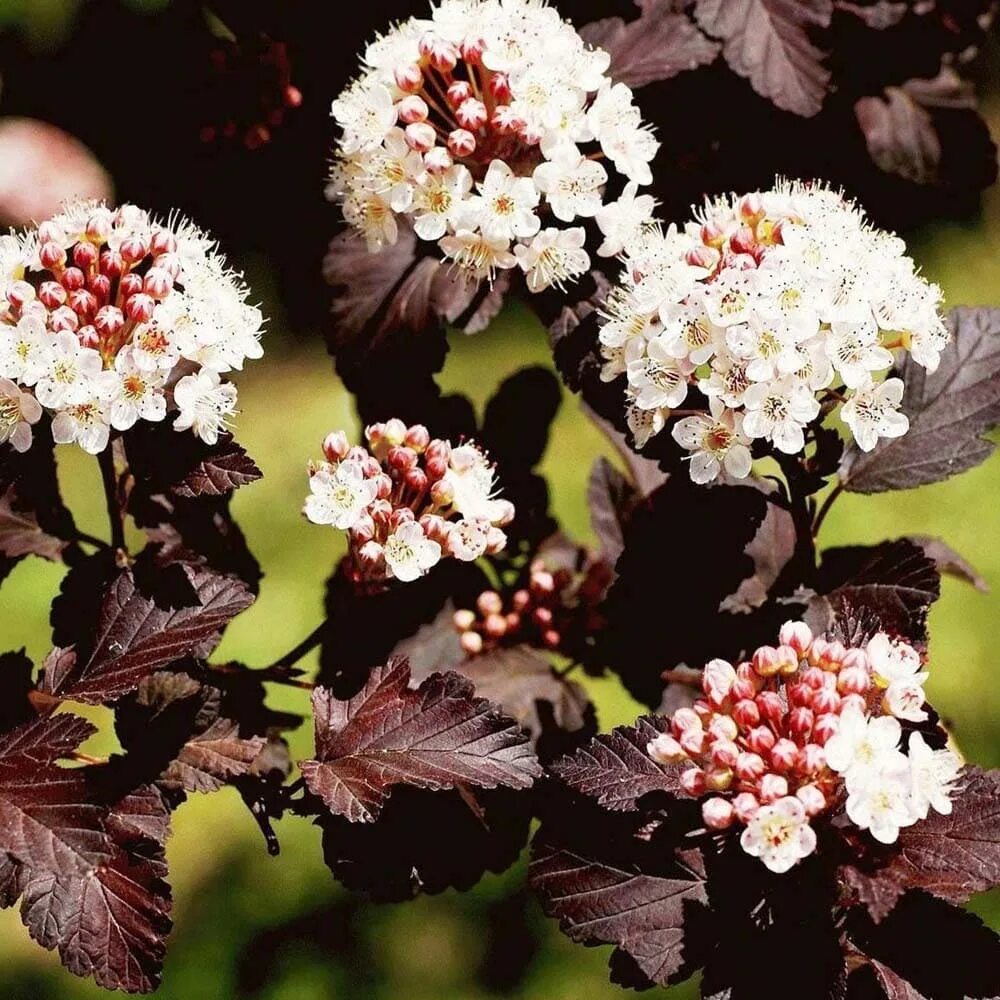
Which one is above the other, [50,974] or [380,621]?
[380,621]

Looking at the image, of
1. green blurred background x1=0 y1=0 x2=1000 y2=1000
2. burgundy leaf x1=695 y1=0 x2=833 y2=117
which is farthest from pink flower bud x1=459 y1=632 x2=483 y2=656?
green blurred background x1=0 y1=0 x2=1000 y2=1000

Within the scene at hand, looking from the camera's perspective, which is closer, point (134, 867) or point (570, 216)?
point (134, 867)

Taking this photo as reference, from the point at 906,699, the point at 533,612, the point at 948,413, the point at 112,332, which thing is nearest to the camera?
the point at 906,699

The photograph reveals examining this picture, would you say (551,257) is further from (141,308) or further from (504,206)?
(141,308)

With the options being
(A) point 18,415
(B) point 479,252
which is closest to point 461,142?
(B) point 479,252

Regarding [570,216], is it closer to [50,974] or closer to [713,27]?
[713,27]

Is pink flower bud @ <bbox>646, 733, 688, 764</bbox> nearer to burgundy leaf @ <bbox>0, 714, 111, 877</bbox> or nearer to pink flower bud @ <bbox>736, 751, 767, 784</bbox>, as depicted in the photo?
pink flower bud @ <bbox>736, 751, 767, 784</bbox>

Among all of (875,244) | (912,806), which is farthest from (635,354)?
(912,806)
